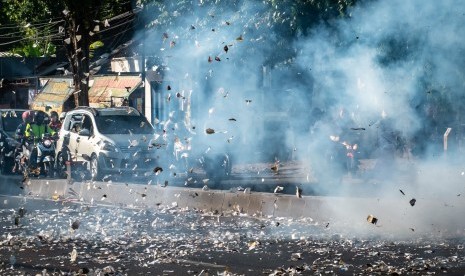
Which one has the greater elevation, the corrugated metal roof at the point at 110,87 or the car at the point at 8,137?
the corrugated metal roof at the point at 110,87

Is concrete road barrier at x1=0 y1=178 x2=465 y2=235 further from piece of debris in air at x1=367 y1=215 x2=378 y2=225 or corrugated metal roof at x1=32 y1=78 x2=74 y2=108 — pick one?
corrugated metal roof at x1=32 y1=78 x2=74 y2=108

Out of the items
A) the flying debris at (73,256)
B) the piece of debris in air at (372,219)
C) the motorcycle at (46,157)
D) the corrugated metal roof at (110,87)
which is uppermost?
the corrugated metal roof at (110,87)

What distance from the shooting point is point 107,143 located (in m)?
19.0

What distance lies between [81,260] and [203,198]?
16.2ft

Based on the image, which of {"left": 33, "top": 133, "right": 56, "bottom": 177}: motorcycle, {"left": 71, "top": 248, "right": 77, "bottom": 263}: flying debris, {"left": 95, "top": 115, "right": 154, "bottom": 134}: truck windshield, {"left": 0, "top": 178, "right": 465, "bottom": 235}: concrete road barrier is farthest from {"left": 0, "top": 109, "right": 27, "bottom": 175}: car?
{"left": 71, "top": 248, "right": 77, "bottom": 263}: flying debris

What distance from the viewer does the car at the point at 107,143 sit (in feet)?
61.7

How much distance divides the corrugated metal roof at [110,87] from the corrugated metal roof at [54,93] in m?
1.78

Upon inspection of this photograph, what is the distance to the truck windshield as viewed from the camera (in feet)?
64.1

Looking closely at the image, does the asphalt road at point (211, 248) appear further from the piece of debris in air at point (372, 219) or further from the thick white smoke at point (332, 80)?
the thick white smoke at point (332, 80)

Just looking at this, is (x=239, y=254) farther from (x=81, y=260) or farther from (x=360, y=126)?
(x=360, y=126)

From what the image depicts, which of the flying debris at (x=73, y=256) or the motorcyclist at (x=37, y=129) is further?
the motorcyclist at (x=37, y=129)

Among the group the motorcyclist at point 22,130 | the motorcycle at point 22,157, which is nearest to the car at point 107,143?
the motorcycle at point 22,157

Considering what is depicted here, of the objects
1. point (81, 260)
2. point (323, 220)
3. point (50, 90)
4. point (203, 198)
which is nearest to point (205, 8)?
point (203, 198)

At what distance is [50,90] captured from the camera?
37.2 m
